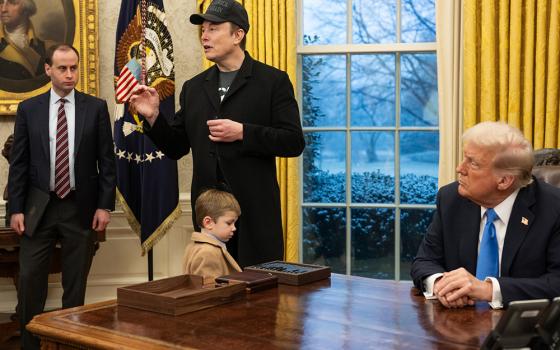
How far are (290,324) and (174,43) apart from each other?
413 cm

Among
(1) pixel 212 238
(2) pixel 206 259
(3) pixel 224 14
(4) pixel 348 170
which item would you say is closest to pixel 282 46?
(4) pixel 348 170

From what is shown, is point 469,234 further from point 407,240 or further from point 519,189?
point 407,240

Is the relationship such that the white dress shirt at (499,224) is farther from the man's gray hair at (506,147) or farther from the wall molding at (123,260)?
the wall molding at (123,260)

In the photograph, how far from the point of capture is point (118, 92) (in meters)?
4.96

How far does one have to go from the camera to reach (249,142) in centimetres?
356

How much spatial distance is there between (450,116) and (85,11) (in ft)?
9.43

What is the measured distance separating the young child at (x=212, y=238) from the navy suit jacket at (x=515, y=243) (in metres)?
0.76

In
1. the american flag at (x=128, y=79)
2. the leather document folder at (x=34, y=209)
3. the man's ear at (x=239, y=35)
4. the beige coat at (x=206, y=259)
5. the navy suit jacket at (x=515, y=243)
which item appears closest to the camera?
the navy suit jacket at (x=515, y=243)

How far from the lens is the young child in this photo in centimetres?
283

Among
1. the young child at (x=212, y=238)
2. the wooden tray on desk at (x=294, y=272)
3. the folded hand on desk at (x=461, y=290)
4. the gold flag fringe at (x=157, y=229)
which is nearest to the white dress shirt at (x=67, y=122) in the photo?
the gold flag fringe at (x=157, y=229)

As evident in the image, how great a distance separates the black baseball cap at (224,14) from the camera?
3.64 meters

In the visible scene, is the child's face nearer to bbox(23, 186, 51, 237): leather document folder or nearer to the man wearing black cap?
the man wearing black cap

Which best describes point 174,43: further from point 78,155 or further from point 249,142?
point 249,142

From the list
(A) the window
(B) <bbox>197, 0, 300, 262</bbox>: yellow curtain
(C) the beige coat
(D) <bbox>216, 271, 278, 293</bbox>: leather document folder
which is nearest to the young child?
(C) the beige coat
